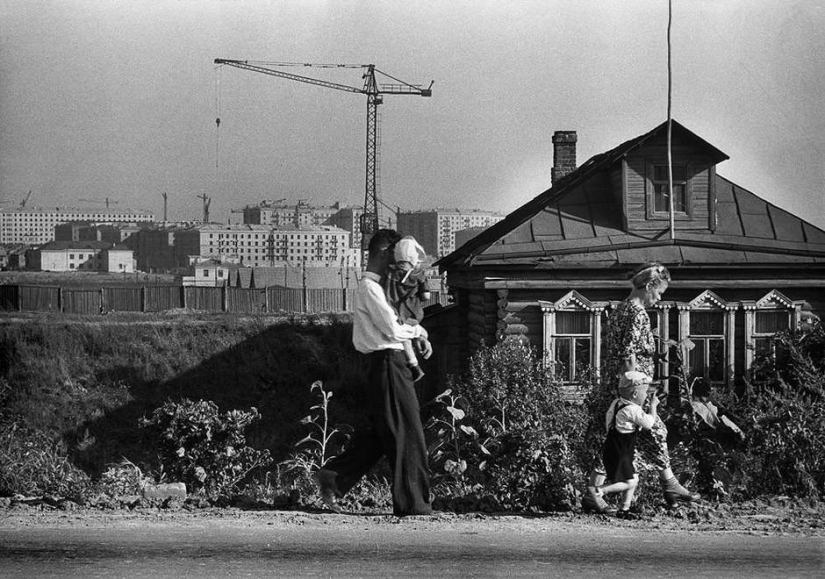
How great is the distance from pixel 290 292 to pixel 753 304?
90.8ft

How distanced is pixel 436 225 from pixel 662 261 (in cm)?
3912

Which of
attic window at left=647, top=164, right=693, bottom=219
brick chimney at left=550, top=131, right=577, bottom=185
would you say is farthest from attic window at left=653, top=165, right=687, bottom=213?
brick chimney at left=550, top=131, right=577, bottom=185

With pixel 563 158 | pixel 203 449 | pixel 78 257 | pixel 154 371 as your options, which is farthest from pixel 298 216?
pixel 203 449

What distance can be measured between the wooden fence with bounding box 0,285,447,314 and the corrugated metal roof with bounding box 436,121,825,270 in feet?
62.7

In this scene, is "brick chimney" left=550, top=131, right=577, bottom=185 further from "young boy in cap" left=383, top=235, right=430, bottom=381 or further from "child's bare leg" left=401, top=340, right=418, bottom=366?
"child's bare leg" left=401, top=340, right=418, bottom=366

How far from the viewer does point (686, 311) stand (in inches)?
672

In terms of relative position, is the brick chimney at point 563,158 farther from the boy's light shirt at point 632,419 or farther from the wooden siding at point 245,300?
the wooden siding at point 245,300

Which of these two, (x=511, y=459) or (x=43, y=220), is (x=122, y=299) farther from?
(x=43, y=220)

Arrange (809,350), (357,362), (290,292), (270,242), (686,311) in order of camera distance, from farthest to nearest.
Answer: (270,242)
(290,292)
(357,362)
(686,311)
(809,350)

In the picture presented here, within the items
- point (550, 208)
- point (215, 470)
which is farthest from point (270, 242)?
point (215, 470)

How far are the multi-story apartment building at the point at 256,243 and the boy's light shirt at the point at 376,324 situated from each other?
90.6 meters

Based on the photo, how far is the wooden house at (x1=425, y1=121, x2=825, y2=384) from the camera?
17000 mm

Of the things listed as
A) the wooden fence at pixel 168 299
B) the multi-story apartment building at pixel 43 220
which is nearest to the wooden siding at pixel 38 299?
the wooden fence at pixel 168 299

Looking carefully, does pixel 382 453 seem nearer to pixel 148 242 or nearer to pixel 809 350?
pixel 809 350
